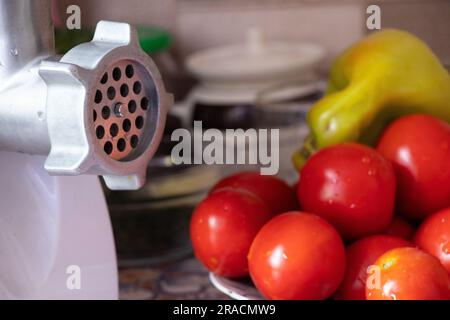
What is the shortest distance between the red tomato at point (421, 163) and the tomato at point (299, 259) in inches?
3.4

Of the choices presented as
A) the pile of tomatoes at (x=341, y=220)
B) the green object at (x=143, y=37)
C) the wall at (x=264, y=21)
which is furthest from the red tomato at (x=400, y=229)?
the wall at (x=264, y=21)

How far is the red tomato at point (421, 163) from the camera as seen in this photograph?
55cm

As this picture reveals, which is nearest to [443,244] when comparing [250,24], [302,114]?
[302,114]

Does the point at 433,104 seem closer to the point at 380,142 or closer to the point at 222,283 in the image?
the point at 380,142

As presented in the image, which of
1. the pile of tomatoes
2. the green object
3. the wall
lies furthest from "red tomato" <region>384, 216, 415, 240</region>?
the wall

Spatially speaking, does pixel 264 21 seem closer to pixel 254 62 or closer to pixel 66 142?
pixel 254 62

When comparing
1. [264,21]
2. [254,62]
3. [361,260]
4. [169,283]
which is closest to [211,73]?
[254,62]

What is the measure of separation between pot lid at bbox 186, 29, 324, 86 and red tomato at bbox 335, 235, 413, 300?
0.45 meters

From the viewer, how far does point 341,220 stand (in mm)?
539

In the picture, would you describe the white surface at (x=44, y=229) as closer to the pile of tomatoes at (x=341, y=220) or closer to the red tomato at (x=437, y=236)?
the pile of tomatoes at (x=341, y=220)

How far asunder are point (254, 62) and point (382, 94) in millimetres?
370

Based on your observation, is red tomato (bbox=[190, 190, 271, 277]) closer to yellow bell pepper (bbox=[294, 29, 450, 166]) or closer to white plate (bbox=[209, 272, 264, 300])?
white plate (bbox=[209, 272, 264, 300])

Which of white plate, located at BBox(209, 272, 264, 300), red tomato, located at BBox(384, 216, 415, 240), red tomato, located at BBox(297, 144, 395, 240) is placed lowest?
white plate, located at BBox(209, 272, 264, 300)

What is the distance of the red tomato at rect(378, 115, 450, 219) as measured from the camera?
55 cm
